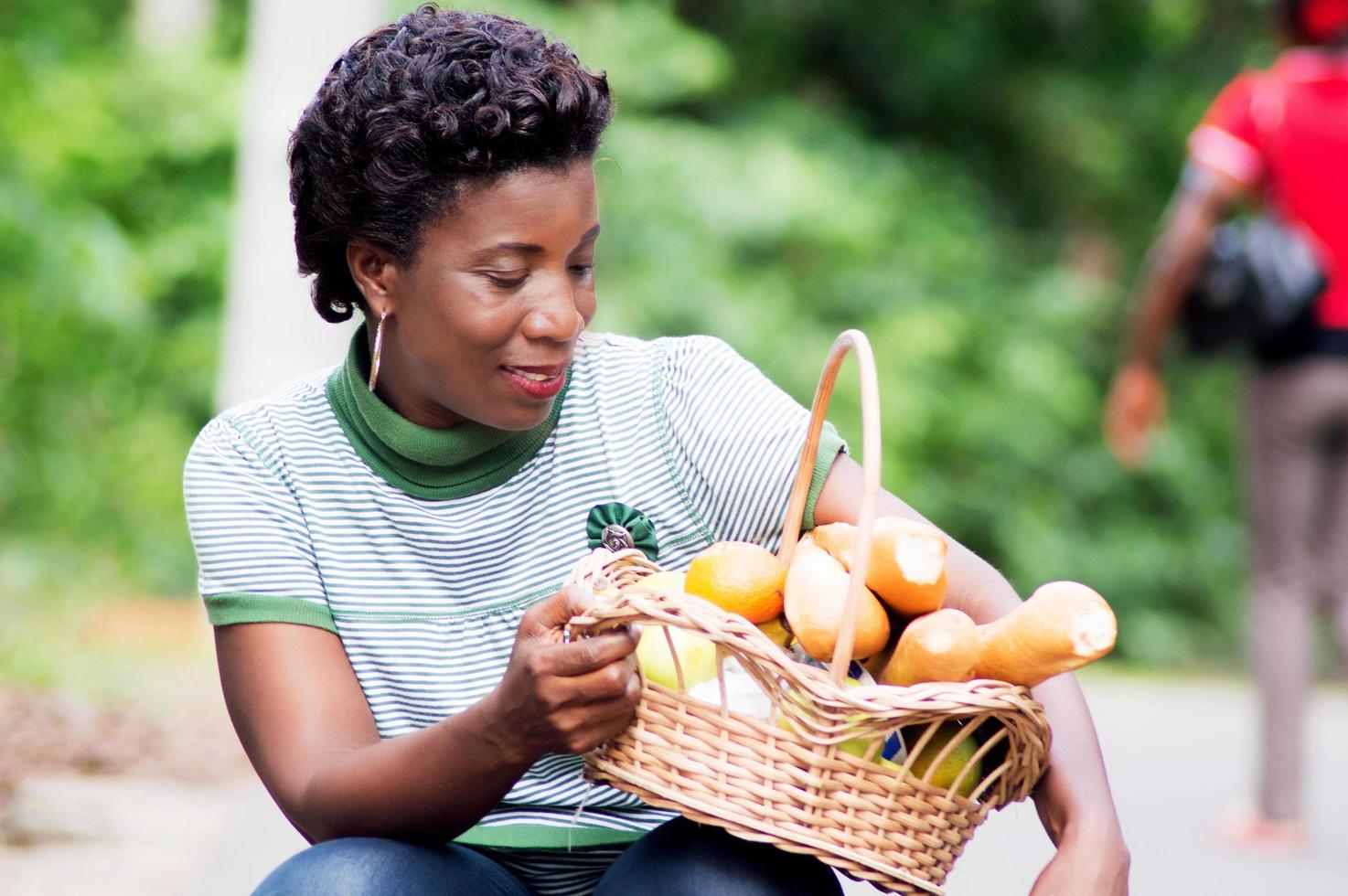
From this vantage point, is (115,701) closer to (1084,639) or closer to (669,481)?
(669,481)

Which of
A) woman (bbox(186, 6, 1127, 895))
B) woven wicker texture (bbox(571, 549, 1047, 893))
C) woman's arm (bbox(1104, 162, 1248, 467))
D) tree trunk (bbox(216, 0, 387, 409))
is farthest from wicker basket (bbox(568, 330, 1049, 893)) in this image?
tree trunk (bbox(216, 0, 387, 409))

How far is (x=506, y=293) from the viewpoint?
179cm

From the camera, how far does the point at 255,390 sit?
4.56 metres

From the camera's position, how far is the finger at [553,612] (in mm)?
1517

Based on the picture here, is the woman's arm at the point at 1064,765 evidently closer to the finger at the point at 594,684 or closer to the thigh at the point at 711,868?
the thigh at the point at 711,868

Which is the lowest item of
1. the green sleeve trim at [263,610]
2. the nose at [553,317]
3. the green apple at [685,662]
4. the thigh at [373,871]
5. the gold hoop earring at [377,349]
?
the thigh at [373,871]

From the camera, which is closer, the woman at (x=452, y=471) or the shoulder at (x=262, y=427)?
the woman at (x=452, y=471)

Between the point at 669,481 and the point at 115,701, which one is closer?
the point at 669,481

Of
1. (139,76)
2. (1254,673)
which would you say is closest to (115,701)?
(1254,673)

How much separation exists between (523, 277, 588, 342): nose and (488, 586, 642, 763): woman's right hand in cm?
34

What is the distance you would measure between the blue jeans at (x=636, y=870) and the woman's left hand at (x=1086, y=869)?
233 mm

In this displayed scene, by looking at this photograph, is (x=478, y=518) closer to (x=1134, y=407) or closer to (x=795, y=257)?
(x=1134, y=407)

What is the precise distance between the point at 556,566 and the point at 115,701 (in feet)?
10.3

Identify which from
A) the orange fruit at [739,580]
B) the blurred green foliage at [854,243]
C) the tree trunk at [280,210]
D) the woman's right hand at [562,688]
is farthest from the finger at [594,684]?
the blurred green foliage at [854,243]
